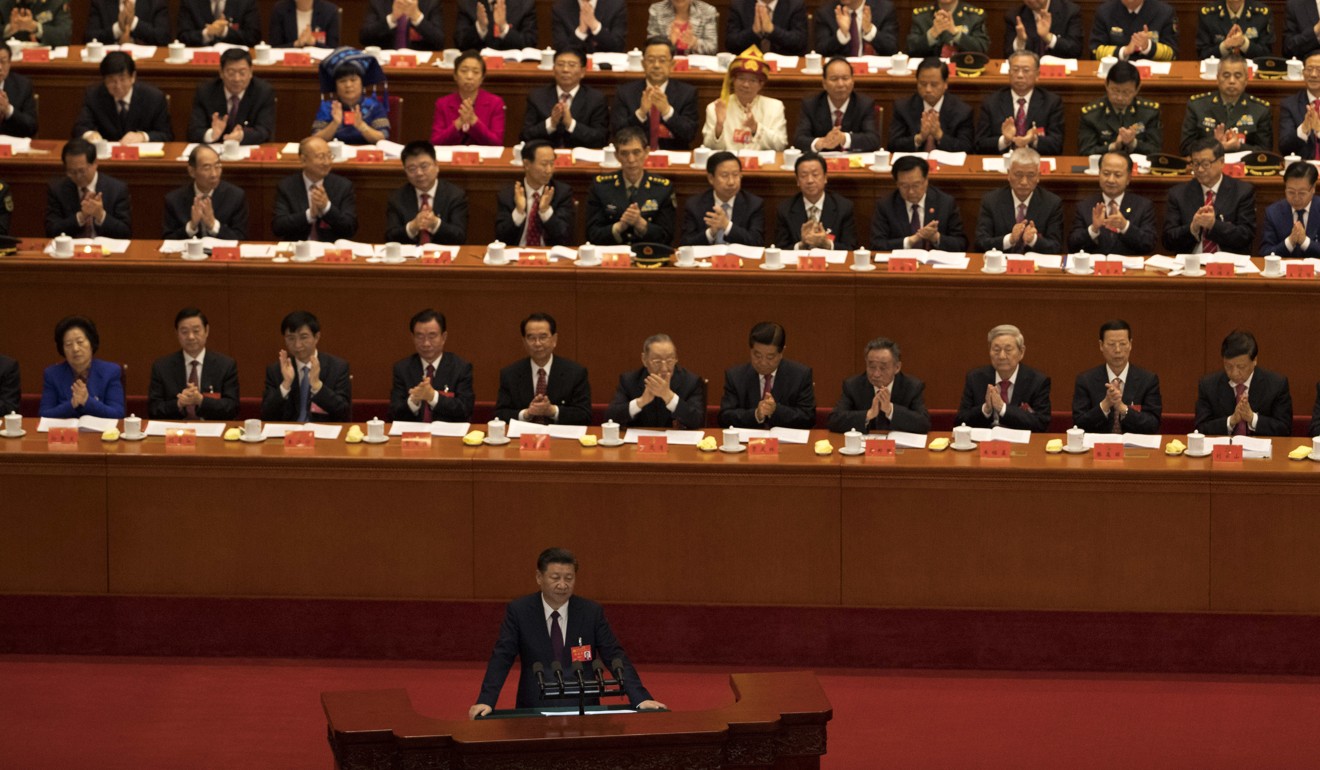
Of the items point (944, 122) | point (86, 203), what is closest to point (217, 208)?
point (86, 203)

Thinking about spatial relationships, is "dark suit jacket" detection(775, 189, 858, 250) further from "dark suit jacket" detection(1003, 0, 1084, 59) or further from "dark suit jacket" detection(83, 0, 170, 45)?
"dark suit jacket" detection(83, 0, 170, 45)

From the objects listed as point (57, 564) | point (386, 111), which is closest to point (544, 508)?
point (57, 564)

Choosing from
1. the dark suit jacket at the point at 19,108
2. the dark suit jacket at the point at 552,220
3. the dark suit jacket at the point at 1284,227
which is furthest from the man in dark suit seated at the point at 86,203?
the dark suit jacket at the point at 1284,227

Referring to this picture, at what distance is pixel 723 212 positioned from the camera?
346 inches

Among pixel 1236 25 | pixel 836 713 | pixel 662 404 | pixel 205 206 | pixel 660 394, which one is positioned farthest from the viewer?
pixel 1236 25

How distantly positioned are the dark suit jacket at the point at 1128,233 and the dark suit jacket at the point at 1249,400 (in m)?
1.26

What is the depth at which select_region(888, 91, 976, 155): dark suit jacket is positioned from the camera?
9.55 m

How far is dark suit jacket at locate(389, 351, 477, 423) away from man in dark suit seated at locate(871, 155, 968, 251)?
2247 mm

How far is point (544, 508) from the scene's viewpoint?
21.6ft

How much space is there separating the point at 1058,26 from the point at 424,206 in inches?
153

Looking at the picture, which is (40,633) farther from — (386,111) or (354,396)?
(386,111)

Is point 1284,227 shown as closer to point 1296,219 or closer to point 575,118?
point 1296,219

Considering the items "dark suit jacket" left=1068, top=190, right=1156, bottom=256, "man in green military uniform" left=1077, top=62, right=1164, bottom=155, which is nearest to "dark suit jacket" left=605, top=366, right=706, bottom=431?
"dark suit jacket" left=1068, top=190, right=1156, bottom=256

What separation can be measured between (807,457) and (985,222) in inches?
99.5
